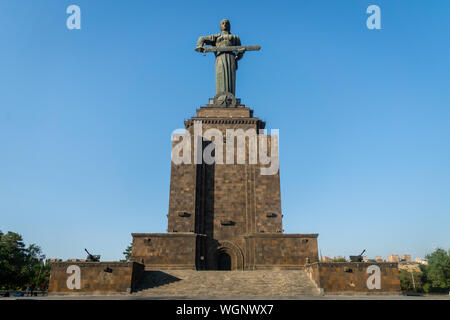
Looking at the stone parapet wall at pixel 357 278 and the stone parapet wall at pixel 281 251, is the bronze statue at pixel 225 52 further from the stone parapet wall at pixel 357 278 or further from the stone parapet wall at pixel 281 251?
the stone parapet wall at pixel 357 278

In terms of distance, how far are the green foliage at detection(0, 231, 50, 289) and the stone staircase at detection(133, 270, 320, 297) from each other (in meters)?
37.1

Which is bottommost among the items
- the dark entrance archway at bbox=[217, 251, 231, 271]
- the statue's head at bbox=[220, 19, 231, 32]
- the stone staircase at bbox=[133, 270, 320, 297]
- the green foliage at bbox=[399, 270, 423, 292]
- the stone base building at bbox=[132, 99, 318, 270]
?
the green foliage at bbox=[399, 270, 423, 292]

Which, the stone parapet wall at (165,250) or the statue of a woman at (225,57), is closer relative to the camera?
the stone parapet wall at (165,250)

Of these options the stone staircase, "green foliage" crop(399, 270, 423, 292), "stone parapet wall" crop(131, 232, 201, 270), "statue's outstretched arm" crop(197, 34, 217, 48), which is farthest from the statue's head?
"green foliage" crop(399, 270, 423, 292)

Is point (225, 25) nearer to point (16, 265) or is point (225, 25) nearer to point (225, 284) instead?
point (225, 284)

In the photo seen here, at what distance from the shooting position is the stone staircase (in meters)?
21.7

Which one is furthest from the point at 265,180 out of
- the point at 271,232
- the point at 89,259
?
the point at 89,259

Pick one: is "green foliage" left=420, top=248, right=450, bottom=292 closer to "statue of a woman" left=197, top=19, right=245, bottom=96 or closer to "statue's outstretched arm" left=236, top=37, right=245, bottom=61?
"statue of a woman" left=197, top=19, right=245, bottom=96

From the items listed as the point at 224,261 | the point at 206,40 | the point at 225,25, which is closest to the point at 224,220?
the point at 224,261

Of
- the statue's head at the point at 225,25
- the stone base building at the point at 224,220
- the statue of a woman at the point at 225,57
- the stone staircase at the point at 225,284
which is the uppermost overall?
the statue's head at the point at 225,25

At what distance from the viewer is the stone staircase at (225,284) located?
71.1ft

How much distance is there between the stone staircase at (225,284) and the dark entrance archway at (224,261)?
5.45 meters

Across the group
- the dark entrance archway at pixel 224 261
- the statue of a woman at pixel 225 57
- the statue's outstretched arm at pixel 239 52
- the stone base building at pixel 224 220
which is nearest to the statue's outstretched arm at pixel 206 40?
the statue of a woman at pixel 225 57
